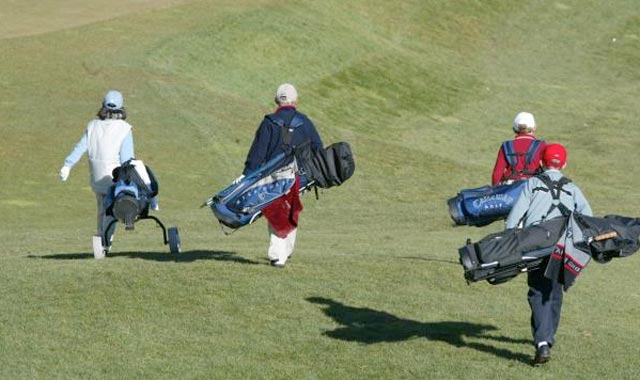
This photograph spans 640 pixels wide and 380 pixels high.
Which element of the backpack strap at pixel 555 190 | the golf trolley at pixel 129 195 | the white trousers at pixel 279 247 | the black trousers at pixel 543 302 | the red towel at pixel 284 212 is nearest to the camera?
the backpack strap at pixel 555 190

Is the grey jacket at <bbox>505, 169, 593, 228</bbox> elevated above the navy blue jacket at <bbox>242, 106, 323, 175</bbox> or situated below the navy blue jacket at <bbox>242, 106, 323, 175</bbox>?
below

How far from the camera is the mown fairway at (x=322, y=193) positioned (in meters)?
12.9

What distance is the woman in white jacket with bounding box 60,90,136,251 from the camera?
1611cm

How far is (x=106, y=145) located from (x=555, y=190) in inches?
253

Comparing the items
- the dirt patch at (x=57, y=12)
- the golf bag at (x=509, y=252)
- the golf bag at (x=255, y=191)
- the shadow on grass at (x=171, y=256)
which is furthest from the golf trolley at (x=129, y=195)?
the dirt patch at (x=57, y=12)

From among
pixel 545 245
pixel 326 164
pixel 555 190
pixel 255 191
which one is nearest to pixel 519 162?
pixel 326 164

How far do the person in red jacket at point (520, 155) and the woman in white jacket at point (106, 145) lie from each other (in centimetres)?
474

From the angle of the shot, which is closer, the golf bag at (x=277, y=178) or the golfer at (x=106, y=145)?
the golf bag at (x=277, y=178)

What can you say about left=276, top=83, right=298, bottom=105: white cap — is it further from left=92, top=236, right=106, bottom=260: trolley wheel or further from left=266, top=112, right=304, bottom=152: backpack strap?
left=92, top=236, right=106, bottom=260: trolley wheel

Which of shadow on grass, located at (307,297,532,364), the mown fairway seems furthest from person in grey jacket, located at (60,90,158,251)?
shadow on grass, located at (307,297,532,364)

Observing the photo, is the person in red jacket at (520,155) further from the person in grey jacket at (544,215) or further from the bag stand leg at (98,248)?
the bag stand leg at (98,248)

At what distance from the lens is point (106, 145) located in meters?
16.1

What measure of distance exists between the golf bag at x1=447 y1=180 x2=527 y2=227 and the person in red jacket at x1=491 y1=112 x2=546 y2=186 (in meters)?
3.21

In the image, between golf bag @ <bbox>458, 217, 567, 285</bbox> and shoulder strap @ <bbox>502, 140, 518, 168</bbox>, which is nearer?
golf bag @ <bbox>458, 217, 567, 285</bbox>
